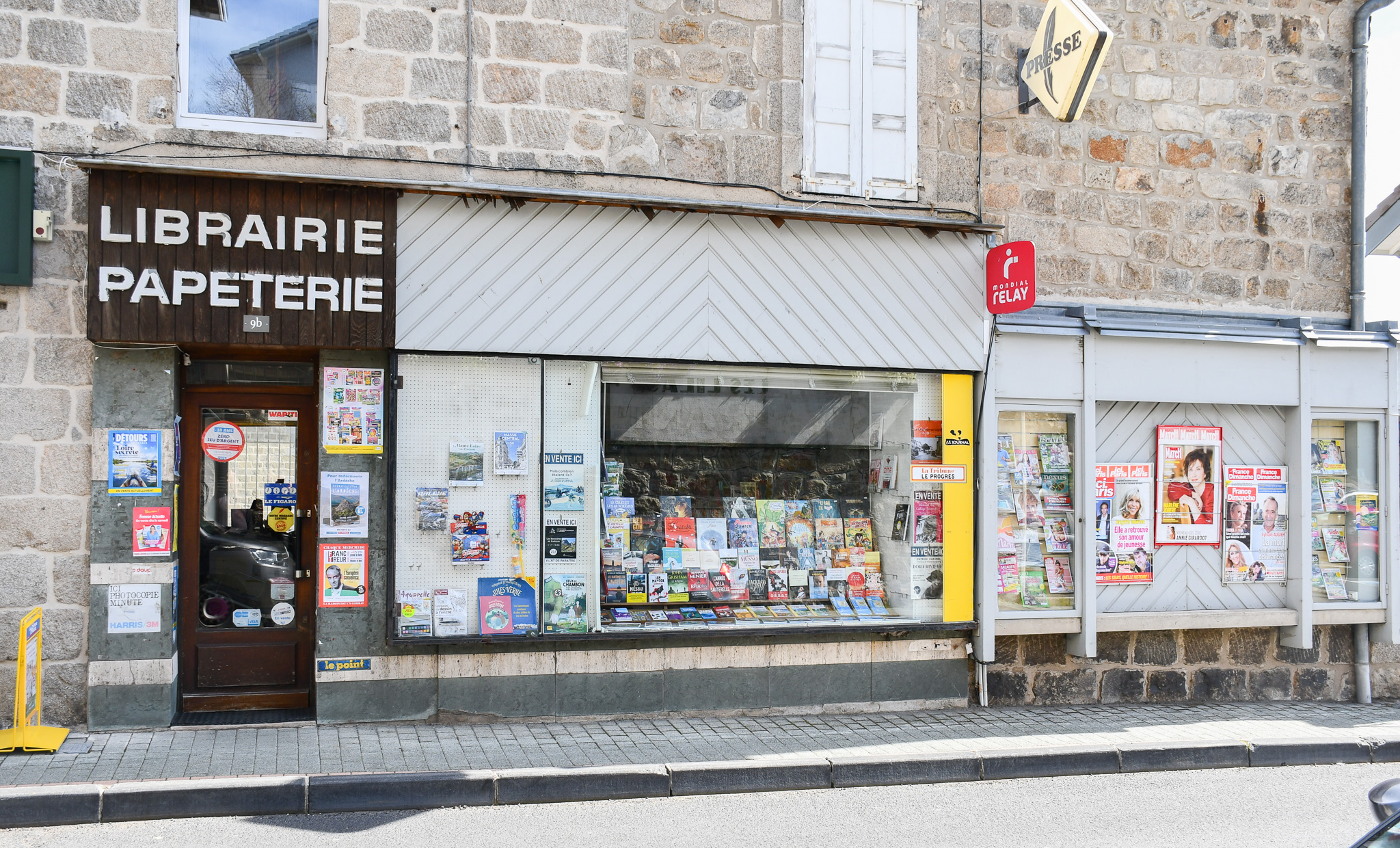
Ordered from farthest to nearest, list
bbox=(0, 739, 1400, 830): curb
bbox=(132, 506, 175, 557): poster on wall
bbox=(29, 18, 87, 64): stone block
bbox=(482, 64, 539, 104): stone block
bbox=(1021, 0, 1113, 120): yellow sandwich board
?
bbox=(482, 64, 539, 104): stone block
bbox=(1021, 0, 1113, 120): yellow sandwich board
bbox=(132, 506, 175, 557): poster on wall
bbox=(29, 18, 87, 64): stone block
bbox=(0, 739, 1400, 830): curb

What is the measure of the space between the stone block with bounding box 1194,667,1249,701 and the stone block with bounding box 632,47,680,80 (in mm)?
6452

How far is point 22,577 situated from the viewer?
6.57 meters

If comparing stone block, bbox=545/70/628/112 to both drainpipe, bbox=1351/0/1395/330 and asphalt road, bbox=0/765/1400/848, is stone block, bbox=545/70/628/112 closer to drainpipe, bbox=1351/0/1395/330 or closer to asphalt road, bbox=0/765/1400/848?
asphalt road, bbox=0/765/1400/848

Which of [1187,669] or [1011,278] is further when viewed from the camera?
[1187,669]

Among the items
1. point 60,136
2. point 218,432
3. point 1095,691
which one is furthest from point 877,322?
point 60,136

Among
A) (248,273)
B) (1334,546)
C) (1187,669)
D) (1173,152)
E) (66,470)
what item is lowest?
(1187,669)

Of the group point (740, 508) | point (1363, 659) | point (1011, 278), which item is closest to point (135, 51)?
point (740, 508)

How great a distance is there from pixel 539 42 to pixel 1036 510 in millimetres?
5276

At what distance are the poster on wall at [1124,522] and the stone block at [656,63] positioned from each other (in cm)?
A: 459

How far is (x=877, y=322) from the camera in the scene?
25.9 feet

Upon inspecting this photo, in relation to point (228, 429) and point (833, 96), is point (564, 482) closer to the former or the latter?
point (228, 429)

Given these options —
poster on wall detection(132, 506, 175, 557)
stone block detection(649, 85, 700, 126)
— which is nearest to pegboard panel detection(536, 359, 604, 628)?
stone block detection(649, 85, 700, 126)

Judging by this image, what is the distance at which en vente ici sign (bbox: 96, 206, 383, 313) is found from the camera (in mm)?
6523

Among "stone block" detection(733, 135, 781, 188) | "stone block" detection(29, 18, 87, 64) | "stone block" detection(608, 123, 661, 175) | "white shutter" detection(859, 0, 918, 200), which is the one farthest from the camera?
"white shutter" detection(859, 0, 918, 200)
